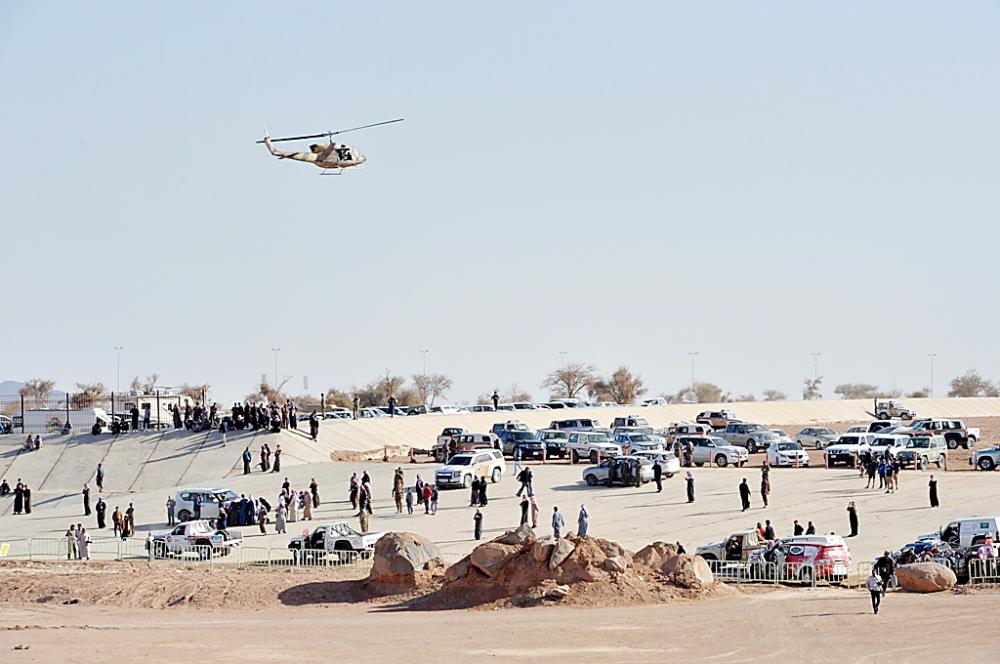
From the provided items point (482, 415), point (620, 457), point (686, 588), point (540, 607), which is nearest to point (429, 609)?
point (540, 607)

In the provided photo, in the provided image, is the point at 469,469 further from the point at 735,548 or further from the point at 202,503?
the point at 735,548

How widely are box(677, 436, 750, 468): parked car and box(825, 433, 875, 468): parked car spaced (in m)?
3.34

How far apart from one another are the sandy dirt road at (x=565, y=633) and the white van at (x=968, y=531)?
3.19m

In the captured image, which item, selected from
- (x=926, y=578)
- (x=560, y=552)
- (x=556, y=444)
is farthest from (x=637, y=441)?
(x=926, y=578)

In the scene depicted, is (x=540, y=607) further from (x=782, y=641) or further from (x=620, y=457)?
(x=620, y=457)

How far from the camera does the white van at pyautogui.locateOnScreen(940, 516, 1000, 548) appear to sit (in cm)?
3256

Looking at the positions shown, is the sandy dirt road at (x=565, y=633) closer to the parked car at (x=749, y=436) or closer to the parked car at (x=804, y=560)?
the parked car at (x=804, y=560)

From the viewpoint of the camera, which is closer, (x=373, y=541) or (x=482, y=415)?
(x=373, y=541)

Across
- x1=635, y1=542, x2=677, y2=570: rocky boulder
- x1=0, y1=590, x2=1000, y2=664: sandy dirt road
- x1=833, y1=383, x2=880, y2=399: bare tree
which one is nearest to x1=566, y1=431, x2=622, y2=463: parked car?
x1=635, y1=542, x2=677, y2=570: rocky boulder

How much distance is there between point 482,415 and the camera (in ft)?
278

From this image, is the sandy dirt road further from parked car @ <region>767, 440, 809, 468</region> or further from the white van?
parked car @ <region>767, 440, 809, 468</region>

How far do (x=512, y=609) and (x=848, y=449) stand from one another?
2769cm

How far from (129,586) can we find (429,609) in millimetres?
8118

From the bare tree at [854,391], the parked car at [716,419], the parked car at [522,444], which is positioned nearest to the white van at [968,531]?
the parked car at [522,444]
